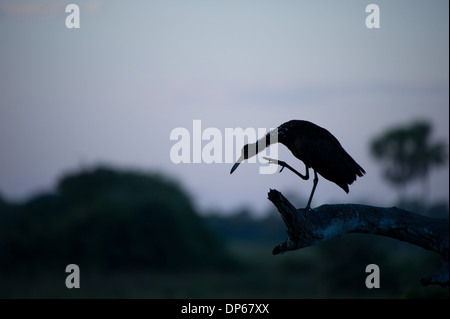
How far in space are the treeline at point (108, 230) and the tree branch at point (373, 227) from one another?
2409 cm

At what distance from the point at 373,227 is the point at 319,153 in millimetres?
1258

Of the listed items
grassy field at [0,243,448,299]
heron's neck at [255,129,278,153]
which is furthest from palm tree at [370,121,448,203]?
heron's neck at [255,129,278,153]

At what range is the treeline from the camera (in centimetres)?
3086

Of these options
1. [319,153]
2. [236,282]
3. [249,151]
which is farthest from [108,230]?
[319,153]

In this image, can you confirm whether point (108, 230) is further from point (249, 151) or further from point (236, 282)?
point (249, 151)

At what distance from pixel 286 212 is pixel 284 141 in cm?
181

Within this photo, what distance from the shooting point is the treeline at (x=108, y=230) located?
30859 mm

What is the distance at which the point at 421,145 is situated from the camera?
5634 centimetres

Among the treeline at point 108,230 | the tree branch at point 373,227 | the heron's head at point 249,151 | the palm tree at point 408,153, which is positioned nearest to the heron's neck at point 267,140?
the heron's head at point 249,151

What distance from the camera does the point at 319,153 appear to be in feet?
28.1

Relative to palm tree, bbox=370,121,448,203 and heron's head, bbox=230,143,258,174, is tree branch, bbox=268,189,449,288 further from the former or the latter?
palm tree, bbox=370,121,448,203

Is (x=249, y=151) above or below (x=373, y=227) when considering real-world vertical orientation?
above

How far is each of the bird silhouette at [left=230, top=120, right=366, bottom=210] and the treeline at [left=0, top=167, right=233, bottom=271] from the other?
76.5 feet
